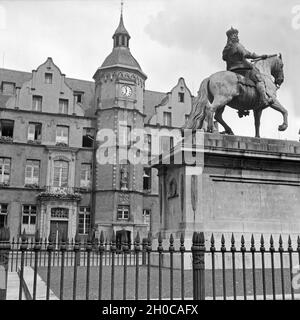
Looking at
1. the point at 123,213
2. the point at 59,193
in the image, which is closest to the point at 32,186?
the point at 59,193

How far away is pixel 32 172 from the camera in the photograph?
37969 mm

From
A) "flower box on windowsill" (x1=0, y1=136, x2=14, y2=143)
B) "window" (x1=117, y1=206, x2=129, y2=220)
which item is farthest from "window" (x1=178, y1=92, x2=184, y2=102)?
"flower box on windowsill" (x1=0, y1=136, x2=14, y2=143)

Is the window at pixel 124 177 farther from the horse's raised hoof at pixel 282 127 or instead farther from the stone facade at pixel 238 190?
the horse's raised hoof at pixel 282 127

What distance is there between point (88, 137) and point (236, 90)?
29755 millimetres

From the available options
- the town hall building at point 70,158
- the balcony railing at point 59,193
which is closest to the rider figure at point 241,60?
the town hall building at point 70,158

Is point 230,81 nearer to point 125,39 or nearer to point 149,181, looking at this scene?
point 149,181

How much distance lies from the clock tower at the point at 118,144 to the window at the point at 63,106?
2.95 m

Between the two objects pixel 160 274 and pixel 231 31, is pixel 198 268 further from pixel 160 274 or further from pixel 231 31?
pixel 231 31

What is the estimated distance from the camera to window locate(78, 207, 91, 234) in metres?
38.4

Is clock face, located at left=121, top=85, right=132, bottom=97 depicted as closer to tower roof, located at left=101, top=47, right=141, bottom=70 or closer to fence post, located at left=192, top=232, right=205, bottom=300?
tower roof, located at left=101, top=47, right=141, bottom=70

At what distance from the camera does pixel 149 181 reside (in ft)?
136

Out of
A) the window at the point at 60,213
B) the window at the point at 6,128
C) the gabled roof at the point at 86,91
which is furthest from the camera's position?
the gabled roof at the point at 86,91

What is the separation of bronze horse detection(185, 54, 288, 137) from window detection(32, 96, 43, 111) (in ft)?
97.4

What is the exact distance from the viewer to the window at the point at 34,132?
38469mm
